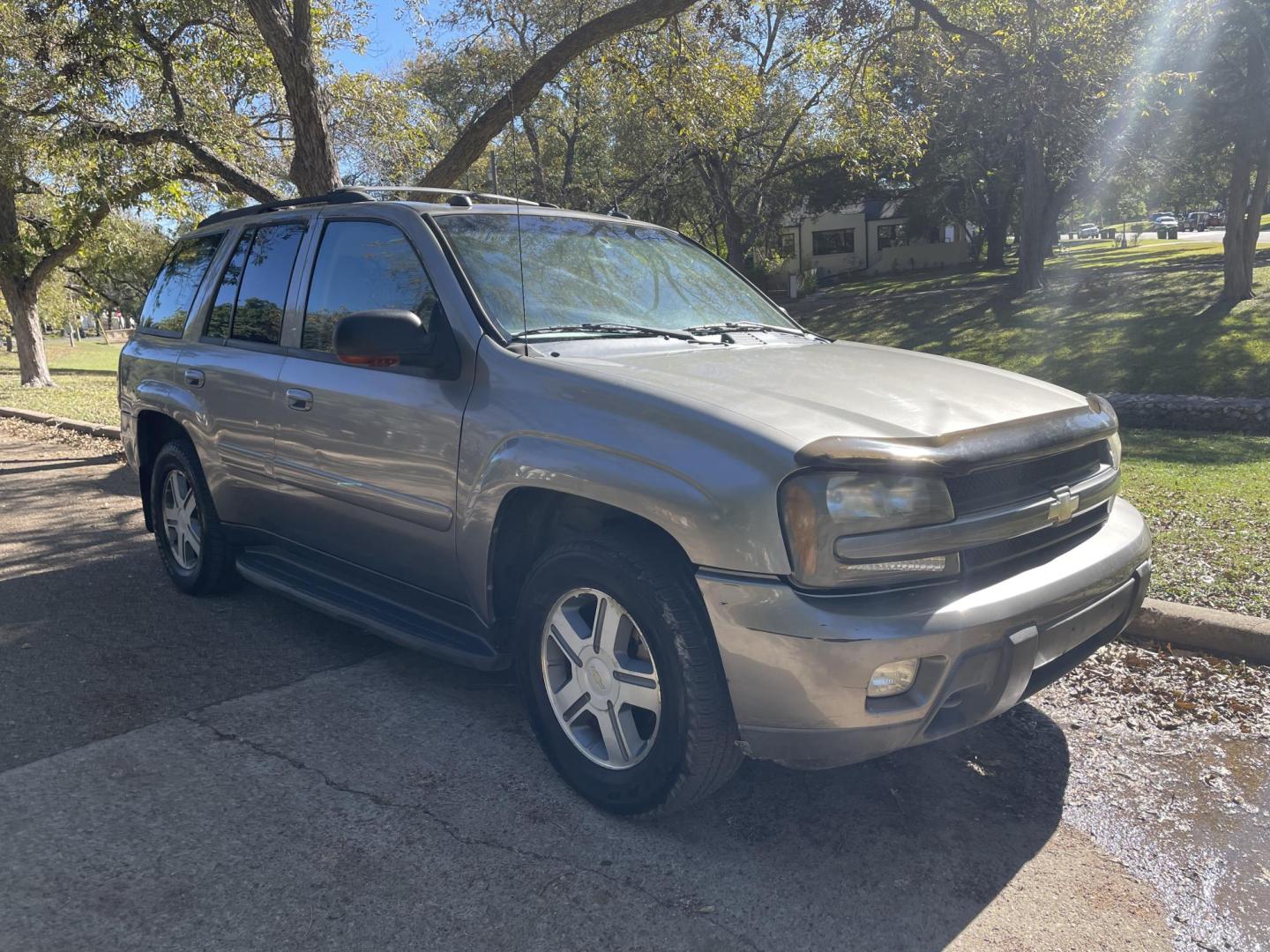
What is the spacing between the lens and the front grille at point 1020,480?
8.95 ft

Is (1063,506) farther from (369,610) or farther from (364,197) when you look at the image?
(364,197)

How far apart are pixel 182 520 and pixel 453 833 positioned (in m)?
3.08

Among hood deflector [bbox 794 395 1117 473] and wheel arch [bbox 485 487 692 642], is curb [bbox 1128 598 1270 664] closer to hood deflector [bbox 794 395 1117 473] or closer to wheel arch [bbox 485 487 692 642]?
hood deflector [bbox 794 395 1117 473]

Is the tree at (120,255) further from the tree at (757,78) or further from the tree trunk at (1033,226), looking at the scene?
the tree trunk at (1033,226)

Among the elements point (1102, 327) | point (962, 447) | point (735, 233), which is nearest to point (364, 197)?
point (962, 447)

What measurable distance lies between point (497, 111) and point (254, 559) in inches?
220

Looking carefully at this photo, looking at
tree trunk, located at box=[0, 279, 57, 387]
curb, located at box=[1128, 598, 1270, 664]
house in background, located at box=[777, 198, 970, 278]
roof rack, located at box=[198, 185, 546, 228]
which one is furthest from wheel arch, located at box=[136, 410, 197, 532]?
house in background, located at box=[777, 198, 970, 278]

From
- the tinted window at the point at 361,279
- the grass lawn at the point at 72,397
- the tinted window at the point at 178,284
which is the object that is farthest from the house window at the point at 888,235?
the tinted window at the point at 361,279

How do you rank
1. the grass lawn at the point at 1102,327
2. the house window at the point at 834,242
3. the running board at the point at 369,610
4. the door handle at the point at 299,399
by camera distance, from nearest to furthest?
1. the running board at the point at 369,610
2. the door handle at the point at 299,399
3. the grass lawn at the point at 1102,327
4. the house window at the point at 834,242

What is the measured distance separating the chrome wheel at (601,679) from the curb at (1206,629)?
2501 mm

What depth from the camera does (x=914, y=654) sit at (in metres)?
2.48

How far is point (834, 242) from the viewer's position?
5212 cm

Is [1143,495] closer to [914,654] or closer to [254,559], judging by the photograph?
[914,654]

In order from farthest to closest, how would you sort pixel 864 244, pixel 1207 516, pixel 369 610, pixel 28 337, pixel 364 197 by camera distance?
pixel 864 244 → pixel 28 337 → pixel 1207 516 → pixel 364 197 → pixel 369 610
